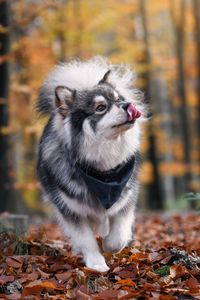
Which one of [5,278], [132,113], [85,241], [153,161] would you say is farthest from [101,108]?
[153,161]

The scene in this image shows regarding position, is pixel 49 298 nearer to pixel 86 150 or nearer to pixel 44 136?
pixel 86 150

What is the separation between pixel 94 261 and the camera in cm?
498

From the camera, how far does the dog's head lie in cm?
488

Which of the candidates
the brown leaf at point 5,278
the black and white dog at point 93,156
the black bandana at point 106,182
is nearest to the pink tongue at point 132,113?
the black and white dog at point 93,156

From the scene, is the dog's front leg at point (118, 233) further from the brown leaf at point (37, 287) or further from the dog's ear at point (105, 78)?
the brown leaf at point (37, 287)

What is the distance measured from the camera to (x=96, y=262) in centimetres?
496

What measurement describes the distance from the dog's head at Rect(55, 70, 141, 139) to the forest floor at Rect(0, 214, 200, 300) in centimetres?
117

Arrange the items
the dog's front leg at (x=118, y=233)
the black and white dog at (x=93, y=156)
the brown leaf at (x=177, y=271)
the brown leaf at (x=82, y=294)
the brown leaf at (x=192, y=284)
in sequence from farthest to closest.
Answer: the dog's front leg at (x=118, y=233) < the black and white dog at (x=93, y=156) < the brown leaf at (x=177, y=271) < the brown leaf at (x=192, y=284) < the brown leaf at (x=82, y=294)

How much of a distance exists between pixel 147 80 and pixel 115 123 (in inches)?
533

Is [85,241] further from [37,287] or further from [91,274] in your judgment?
[37,287]

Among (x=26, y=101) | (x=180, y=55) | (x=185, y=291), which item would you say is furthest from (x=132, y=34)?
(x=185, y=291)

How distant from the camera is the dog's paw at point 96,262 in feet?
15.8

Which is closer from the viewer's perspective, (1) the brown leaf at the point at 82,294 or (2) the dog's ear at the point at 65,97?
(1) the brown leaf at the point at 82,294

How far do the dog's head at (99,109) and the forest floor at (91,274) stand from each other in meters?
1.17
